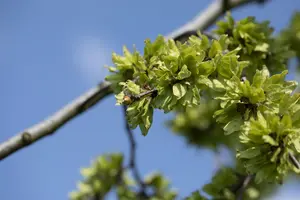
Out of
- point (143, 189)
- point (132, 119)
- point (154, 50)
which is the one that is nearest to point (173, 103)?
point (132, 119)

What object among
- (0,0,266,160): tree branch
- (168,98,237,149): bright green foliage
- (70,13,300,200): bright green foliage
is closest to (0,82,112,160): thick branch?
(0,0,266,160): tree branch

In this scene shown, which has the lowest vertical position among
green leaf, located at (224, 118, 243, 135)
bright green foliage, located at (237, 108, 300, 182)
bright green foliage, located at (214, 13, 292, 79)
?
bright green foliage, located at (237, 108, 300, 182)

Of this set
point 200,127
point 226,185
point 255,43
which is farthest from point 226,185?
point 200,127

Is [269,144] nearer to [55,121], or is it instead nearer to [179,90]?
[179,90]

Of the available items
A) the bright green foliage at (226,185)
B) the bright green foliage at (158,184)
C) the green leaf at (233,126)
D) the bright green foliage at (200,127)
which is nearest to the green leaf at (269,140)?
the green leaf at (233,126)

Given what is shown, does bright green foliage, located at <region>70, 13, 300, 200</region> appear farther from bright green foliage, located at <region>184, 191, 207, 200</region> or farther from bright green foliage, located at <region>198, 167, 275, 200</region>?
bright green foliage, located at <region>198, 167, 275, 200</region>

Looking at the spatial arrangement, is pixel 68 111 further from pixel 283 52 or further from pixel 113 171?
pixel 113 171
